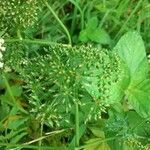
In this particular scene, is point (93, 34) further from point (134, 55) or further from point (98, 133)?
point (98, 133)

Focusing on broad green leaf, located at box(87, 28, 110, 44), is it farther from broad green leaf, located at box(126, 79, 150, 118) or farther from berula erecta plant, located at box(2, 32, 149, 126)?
broad green leaf, located at box(126, 79, 150, 118)

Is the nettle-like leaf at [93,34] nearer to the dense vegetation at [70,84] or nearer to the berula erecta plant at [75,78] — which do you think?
the dense vegetation at [70,84]

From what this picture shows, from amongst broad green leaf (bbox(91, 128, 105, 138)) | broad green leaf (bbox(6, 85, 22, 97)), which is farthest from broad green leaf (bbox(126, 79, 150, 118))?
broad green leaf (bbox(6, 85, 22, 97))

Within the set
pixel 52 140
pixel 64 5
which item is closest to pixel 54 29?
pixel 64 5

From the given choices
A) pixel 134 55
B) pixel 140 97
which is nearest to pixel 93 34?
pixel 134 55

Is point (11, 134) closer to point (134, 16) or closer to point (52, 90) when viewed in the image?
point (52, 90)

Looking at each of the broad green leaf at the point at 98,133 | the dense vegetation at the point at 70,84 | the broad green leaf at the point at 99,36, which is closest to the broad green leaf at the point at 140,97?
the dense vegetation at the point at 70,84
